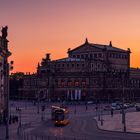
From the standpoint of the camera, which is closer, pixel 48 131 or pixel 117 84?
pixel 48 131

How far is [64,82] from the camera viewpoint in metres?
196

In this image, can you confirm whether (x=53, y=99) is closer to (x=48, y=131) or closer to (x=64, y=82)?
(x=64, y=82)

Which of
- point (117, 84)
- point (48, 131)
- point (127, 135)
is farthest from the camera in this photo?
point (117, 84)

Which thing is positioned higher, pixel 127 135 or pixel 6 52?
pixel 6 52

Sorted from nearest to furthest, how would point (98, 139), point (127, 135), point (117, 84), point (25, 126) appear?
point (98, 139), point (127, 135), point (25, 126), point (117, 84)

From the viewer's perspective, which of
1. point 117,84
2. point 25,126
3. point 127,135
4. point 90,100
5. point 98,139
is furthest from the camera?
point 117,84

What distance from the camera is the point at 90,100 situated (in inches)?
7372

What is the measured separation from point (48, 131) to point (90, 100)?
111596 millimetres

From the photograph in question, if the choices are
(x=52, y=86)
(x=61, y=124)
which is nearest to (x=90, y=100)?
(x=52, y=86)

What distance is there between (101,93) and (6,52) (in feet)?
355

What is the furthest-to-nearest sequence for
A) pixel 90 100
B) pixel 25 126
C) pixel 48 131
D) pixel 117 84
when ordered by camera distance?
pixel 117 84
pixel 90 100
pixel 25 126
pixel 48 131

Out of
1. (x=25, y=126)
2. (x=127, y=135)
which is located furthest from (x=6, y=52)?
(x=127, y=135)

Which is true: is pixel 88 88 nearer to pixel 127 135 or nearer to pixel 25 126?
pixel 25 126

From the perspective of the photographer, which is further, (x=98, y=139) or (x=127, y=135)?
(x=127, y=135)
